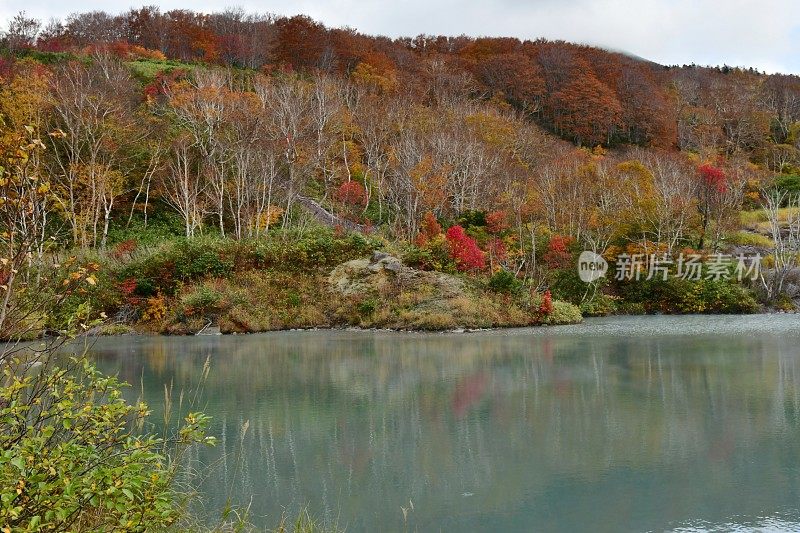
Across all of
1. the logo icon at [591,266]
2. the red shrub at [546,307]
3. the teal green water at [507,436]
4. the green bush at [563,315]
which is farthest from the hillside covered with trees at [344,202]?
the teal green water at [507,436]

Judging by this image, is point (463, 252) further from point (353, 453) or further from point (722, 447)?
point (353, 453)

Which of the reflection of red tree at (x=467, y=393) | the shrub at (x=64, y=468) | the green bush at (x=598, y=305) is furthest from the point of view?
the green bush at (x=598, y=305)

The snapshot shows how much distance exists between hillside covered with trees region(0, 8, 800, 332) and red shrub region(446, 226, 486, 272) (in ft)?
0.18

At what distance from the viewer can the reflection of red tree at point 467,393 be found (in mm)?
8992

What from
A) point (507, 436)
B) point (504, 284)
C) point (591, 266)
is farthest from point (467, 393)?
point (591, 266)

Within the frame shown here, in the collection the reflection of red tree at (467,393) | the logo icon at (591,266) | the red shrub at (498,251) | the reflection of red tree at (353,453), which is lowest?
the reflection of red tree at (467,393)

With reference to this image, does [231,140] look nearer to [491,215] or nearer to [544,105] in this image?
[491,215]

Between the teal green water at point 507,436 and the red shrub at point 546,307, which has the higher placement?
the teal green water at point 507,436

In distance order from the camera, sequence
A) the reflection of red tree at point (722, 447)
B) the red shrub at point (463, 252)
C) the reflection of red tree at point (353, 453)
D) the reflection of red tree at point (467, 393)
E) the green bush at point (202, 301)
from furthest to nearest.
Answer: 1. the red shrub at point (463, 252)
2. the green bush at point (202, 301)
3. the reflection of red tree at point (467, 393)
4. the reflection of red tree at point (722, 447)
5. the reflection of red tree at point (353, 453)

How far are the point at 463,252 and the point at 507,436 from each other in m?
15.7

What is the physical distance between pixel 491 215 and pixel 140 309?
14.7m

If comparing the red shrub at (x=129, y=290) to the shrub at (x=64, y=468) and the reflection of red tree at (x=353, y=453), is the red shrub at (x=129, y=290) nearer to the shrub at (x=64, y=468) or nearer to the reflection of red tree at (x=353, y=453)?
the reflection of red tree at (x=353, y=453)

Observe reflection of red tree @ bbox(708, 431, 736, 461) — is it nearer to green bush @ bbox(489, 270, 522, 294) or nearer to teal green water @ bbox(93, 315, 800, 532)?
teal green water @ bbox(93, 315, 800, 532)

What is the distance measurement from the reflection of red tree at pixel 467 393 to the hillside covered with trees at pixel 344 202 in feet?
21.5
